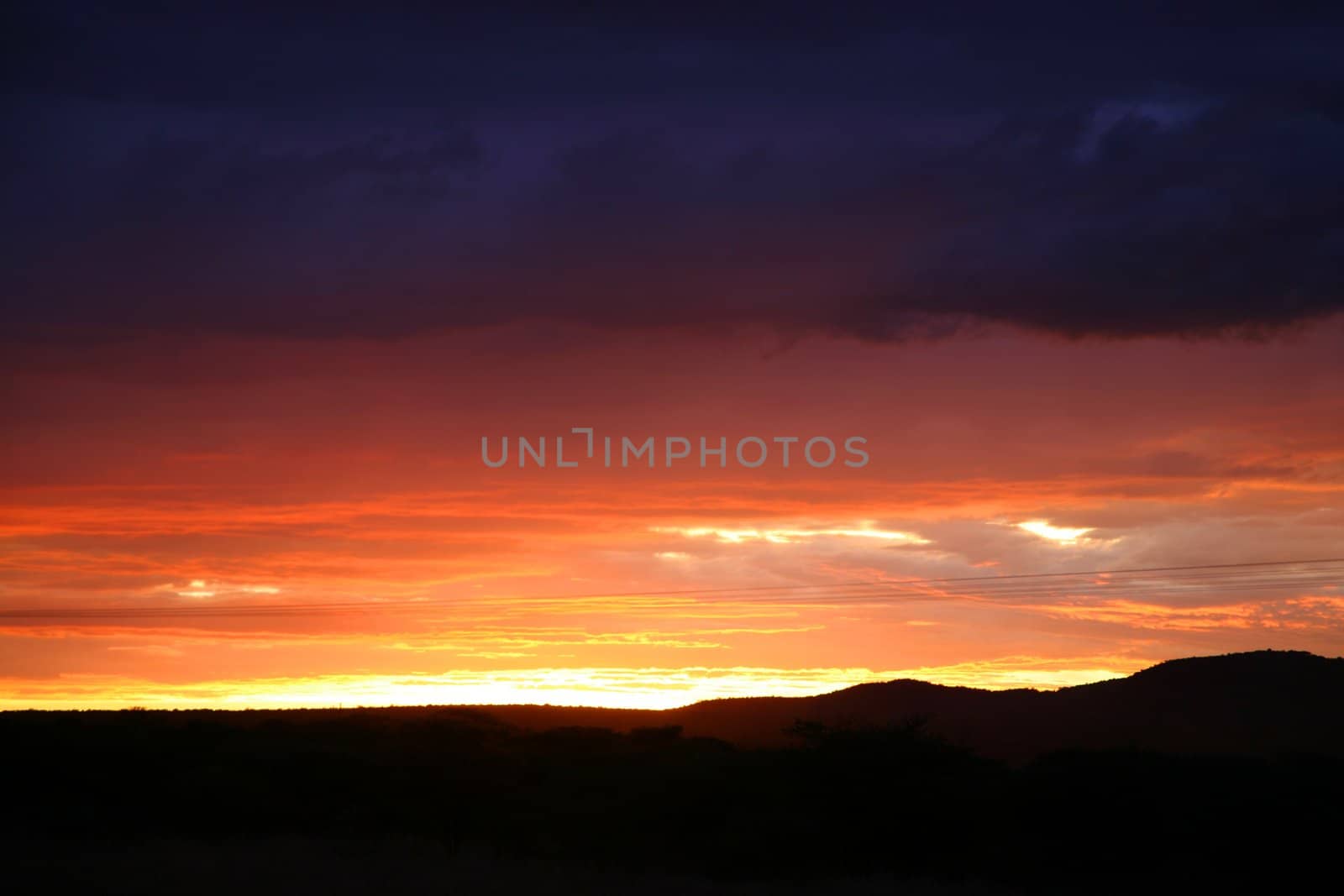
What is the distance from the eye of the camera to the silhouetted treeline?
125ft

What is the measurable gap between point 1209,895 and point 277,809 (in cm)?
3126

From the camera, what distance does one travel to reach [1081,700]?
8438 cm

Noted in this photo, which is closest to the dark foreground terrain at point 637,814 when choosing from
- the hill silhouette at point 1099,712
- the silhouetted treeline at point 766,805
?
the silhouetted treeline at point 766,805

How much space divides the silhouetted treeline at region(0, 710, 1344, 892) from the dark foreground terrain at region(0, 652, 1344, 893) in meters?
0.12

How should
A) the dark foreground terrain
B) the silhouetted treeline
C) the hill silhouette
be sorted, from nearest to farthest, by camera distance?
the dark foreground terrain < the silhouetted treeline < the hill silhouette

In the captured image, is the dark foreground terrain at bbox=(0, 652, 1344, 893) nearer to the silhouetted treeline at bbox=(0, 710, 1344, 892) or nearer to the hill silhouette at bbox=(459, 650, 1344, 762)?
the silhouetted treeline at bbox=(0, 710, 1344, 892)

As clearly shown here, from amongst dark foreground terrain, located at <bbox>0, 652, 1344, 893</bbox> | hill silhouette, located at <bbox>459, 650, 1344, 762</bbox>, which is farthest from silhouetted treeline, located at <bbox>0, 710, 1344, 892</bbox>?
hill silhouette, located at <bbox>459, 650, 1344, 762</bbox>

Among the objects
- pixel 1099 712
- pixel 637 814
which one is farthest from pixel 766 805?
pixel 1099 712

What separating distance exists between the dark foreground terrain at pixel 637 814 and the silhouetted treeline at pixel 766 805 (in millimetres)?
116

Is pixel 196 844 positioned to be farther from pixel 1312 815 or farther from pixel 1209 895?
pixel 1312 815

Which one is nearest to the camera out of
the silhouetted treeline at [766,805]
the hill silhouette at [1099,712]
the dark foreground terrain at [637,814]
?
the dark foreground terrain at [637,814]

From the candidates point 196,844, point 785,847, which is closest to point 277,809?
point 196,844

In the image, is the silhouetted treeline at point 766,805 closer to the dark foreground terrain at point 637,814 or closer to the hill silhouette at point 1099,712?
the dark foreground terrain at point 637,814

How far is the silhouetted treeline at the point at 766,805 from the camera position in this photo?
38.0m
